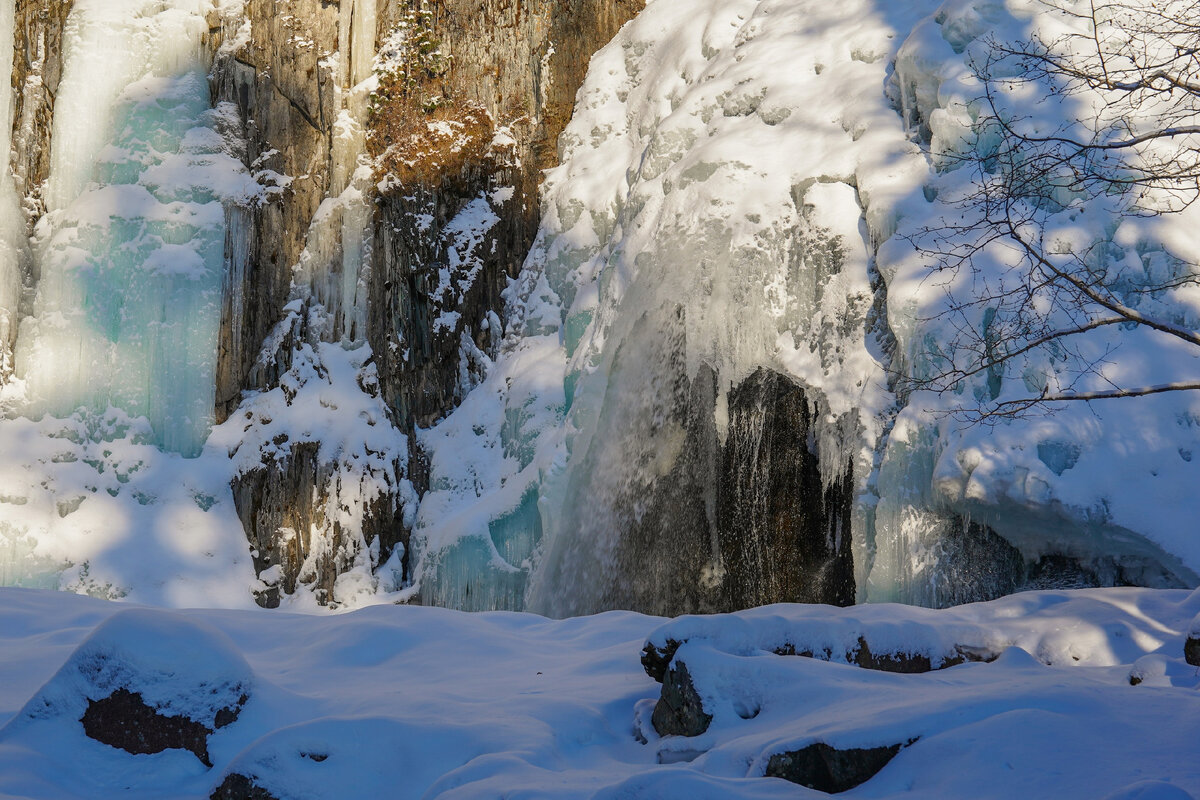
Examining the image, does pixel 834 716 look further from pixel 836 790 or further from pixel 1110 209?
pixel 1110 209

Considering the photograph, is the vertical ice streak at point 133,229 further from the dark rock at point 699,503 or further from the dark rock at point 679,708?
the dark rock at point 679,708

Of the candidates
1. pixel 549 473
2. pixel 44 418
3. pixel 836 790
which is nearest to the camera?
pixel 836 790

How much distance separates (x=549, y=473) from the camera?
948cm

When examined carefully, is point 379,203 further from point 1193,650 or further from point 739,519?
point 1193,650

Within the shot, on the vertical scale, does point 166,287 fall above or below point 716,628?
above

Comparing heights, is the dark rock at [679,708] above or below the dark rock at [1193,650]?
below

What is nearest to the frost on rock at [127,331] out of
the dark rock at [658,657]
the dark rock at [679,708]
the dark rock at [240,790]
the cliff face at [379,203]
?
the cliff face at [379,203]

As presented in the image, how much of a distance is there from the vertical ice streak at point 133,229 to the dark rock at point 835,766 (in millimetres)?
9303

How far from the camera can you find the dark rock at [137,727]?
3.47 meters

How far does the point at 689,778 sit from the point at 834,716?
81 cm

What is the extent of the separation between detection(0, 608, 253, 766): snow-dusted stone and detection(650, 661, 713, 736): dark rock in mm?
1619

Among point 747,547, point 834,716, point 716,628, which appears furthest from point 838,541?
point 834,716

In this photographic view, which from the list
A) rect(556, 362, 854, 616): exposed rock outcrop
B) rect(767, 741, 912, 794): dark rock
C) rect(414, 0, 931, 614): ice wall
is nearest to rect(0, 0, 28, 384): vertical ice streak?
rect(414, 0, 931, 614): ice wall

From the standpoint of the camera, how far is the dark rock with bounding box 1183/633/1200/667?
3.90 m
